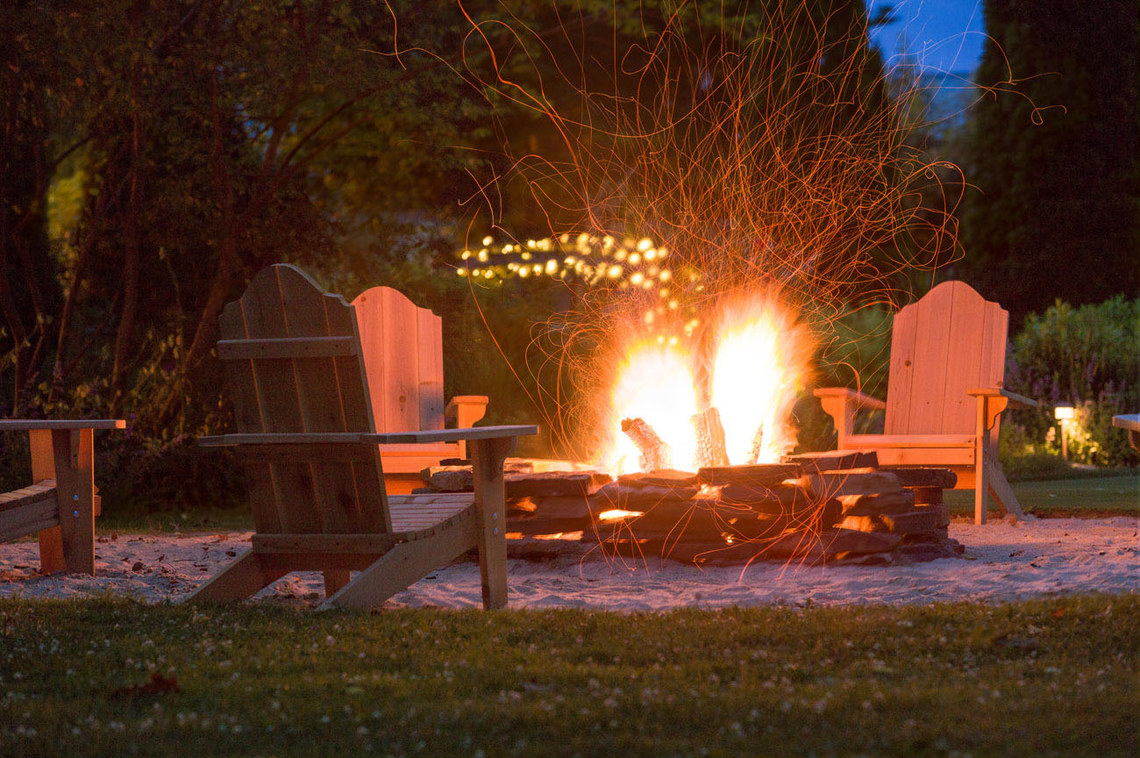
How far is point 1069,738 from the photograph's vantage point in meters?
1.89

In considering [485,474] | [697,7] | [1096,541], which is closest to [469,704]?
[485,474]

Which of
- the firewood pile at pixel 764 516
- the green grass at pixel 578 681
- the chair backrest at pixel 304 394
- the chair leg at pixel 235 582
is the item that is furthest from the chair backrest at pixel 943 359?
the chair leg at pixel 235 582

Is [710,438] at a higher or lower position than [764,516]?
higher

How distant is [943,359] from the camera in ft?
19.6

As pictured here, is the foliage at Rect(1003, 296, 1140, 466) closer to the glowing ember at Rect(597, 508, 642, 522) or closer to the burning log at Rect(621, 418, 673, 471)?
the burning log at Rect(621, 418, 673, 471)

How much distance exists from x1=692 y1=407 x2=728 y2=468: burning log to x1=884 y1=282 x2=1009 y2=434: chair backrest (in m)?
A: 1.58

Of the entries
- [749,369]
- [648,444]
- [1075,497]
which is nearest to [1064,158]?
[1075,497]

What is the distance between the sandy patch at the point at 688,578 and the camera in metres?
3.71

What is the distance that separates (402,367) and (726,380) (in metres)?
2.07

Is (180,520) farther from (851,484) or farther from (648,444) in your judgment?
(851,484)

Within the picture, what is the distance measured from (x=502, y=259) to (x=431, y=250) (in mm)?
796

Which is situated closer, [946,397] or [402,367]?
[946,397]

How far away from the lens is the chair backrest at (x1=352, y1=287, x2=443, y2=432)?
6.13 metres

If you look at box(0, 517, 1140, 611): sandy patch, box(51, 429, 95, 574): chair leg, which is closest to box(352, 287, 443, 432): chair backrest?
box(0, 517, 1140, 611): sandy patch
